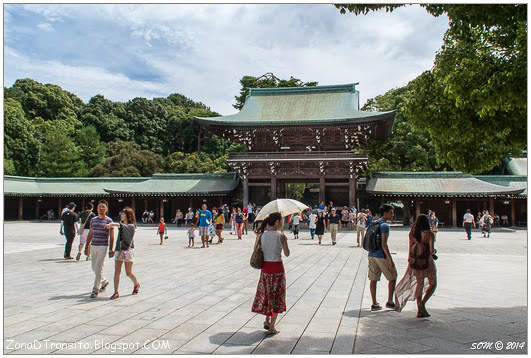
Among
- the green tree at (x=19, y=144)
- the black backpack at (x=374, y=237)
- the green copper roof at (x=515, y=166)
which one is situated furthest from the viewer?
the green tree at (x=19, y=144)

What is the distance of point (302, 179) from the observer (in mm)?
31578

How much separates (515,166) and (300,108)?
22851 mm

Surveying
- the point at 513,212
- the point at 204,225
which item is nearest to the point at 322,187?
the point at 513,212

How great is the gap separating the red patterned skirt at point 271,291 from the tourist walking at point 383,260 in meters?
1.95

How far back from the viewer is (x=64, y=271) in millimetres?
9961

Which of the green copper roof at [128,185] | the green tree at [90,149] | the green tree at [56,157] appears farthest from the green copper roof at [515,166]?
the green tree at [56,157]

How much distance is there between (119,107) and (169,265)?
2366 inches

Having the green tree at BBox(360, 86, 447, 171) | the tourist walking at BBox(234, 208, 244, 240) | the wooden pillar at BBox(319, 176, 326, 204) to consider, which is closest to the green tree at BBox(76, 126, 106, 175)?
the wooden pillar at BBox(319, 176, 326, 204)

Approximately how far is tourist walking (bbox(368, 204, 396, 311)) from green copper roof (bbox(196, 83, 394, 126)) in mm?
23409

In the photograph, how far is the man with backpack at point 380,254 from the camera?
6.45m

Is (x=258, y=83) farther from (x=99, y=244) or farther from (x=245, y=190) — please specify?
(x=99, y=244)

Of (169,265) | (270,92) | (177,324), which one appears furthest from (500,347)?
(270,92)

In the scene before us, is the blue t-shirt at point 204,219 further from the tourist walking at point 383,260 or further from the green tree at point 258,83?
the green tree at point 258,83

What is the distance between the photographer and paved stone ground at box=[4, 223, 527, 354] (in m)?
4.80
